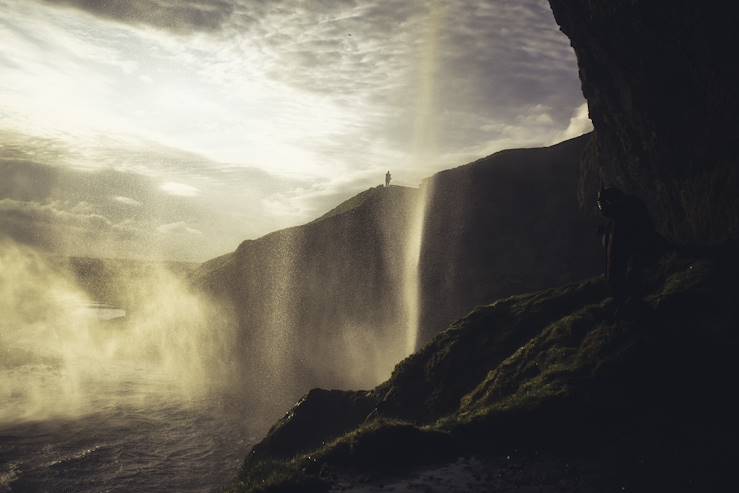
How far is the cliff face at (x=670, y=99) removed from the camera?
53.6ft

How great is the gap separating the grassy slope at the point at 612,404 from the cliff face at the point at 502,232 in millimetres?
30123

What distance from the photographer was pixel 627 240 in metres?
12.8

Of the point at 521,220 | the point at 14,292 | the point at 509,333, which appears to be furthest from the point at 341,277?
the point at 14,292

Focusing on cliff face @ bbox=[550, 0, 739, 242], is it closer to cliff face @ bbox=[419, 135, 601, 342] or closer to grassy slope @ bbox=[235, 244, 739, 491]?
grassy slope @ bbox=[235, 244, 739, 491]

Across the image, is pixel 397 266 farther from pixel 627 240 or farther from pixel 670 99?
pixel 627 240

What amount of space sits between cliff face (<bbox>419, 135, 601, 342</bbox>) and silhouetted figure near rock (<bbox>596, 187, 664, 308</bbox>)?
31.0m

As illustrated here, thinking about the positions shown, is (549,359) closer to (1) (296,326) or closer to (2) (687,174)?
(2) (687,174)

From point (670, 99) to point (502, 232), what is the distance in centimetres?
3301

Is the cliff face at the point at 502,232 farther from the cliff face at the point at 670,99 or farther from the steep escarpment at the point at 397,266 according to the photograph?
the cliff face at the point at 670,99

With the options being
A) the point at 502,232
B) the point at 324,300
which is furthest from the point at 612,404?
the point at 324,300

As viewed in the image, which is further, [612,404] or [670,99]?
[670,99]

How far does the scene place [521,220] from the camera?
5178cm

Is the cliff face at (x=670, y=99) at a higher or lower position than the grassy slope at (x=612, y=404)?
higher

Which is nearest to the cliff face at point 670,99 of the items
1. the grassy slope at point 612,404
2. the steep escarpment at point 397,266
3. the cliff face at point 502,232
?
the grassy slope at point 612,404
